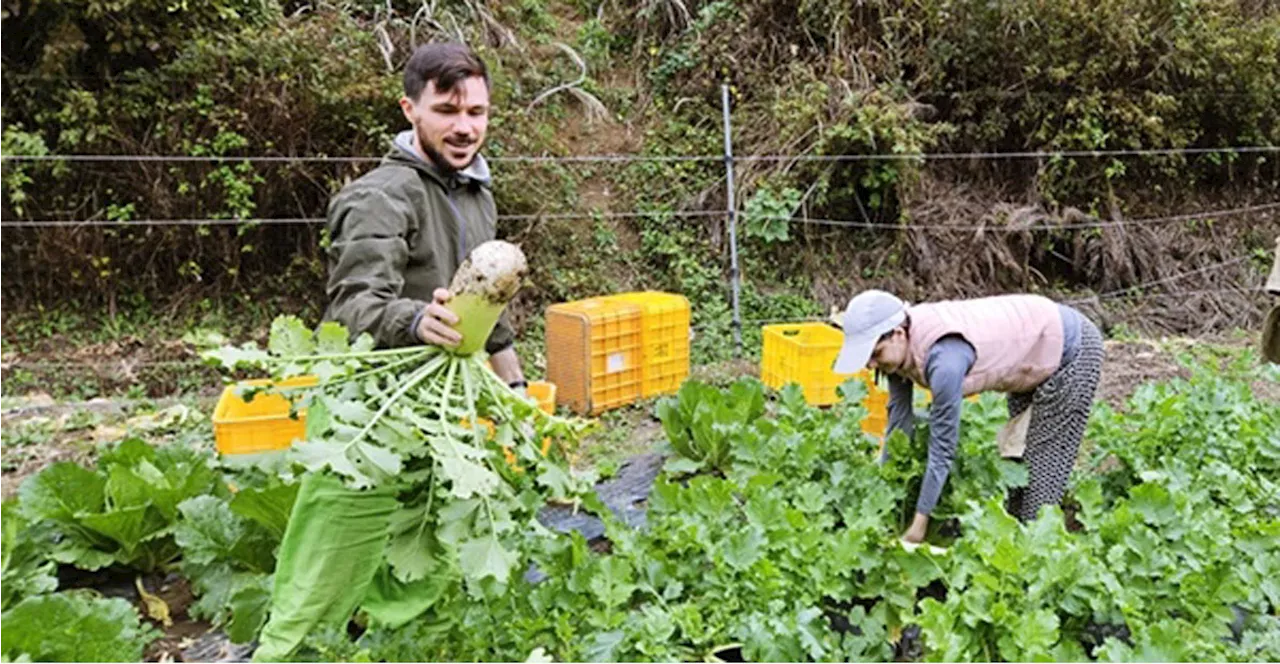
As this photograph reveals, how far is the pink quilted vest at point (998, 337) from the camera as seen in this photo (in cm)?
317

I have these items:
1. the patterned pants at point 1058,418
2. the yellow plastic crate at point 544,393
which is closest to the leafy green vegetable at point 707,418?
the yellow plastic crate at point 544,393

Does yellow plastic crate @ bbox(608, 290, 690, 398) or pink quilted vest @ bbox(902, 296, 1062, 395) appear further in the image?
yellow plastic crate @ bbox(608, 290, 690, 398)

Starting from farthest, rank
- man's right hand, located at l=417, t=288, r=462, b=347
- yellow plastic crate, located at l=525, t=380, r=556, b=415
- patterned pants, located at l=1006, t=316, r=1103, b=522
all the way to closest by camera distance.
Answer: yellow plastic crate, located at l=525, t=380, r=556, b=415, patterned pants, located at l=1006, t=316, r=1103, b=522, man's right hand, located at l=417, t=288, r=462, b=347

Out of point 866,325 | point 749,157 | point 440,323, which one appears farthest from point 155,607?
point 749,157

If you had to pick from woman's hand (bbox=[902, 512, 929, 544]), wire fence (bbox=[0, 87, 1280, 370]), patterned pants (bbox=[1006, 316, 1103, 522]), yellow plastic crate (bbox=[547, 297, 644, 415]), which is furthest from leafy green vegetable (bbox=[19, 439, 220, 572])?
wire fence (bbox=[0, 87, 1280, 370])

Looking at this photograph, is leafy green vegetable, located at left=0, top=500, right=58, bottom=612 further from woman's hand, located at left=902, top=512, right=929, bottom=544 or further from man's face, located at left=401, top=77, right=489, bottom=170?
woman's hand, located at left=902, top=512, right=929, bottom=544

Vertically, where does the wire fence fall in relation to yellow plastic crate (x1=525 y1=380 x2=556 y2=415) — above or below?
above

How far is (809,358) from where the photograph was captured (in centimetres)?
531

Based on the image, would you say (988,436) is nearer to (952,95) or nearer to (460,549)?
(460,549)

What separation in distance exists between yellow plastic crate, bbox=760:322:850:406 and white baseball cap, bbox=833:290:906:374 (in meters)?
2.09

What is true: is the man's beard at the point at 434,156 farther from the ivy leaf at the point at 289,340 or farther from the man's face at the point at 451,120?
the ivy leaf at the point at 289,340

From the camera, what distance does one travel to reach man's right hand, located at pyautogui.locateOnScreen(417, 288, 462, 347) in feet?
6.84

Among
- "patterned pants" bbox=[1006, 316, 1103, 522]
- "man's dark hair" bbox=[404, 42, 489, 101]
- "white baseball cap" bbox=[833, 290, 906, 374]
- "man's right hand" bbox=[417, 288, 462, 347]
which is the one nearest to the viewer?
"man's right hand" bbox=[417, 288, 462, 347]

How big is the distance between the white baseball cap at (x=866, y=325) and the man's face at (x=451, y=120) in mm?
1370
